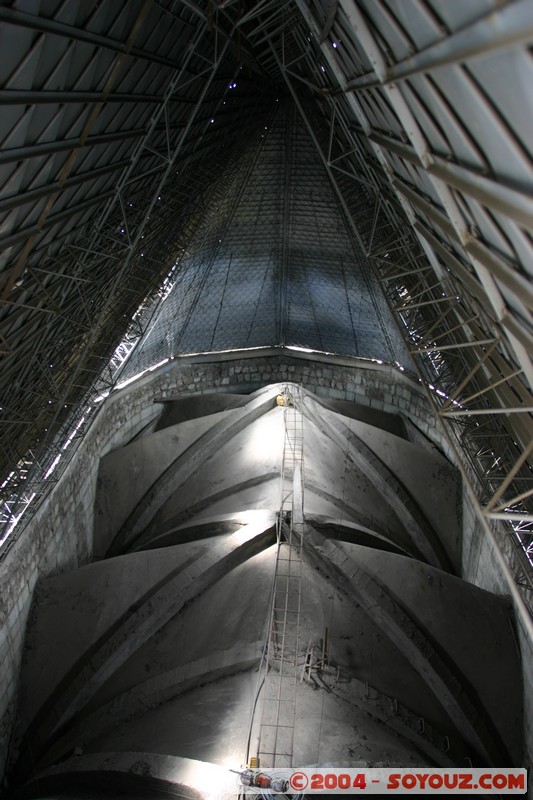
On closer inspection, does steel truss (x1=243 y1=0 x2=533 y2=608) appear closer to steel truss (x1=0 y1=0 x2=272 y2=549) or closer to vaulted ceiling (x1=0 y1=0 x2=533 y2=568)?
vaulted ceiling (x1=0 y1=0 x2=533 y2=568)

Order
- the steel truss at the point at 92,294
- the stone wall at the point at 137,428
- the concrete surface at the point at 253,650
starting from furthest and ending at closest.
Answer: the steel truss at the point at 92,294
the stone wall at the point at 137,428
the concrete surface at the point at 253,650

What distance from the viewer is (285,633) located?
15664 mm

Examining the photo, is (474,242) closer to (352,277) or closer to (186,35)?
(186,35)

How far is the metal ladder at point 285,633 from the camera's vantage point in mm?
13289

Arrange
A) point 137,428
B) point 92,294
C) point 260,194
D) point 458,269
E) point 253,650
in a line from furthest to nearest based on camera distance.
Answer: point 260,194 → point 137,428 → point 92,294 → point 253,650 → point 458,269

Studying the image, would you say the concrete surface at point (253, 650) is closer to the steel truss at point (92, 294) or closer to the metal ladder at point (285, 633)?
the metal ladder at point (285, 633)

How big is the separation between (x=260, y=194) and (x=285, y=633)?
1911cm

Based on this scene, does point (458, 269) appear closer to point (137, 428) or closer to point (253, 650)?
point (253, 650)

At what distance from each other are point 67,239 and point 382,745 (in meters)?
12.7

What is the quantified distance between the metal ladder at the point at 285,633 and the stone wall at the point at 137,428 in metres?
5.06

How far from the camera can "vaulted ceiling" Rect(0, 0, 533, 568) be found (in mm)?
9711

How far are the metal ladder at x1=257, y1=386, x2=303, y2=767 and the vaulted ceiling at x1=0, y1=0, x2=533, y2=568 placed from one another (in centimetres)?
441

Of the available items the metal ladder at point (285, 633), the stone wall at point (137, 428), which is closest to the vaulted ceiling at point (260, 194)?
the stone wall at point (137, 428)

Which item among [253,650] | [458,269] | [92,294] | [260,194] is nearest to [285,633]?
[253,650]
